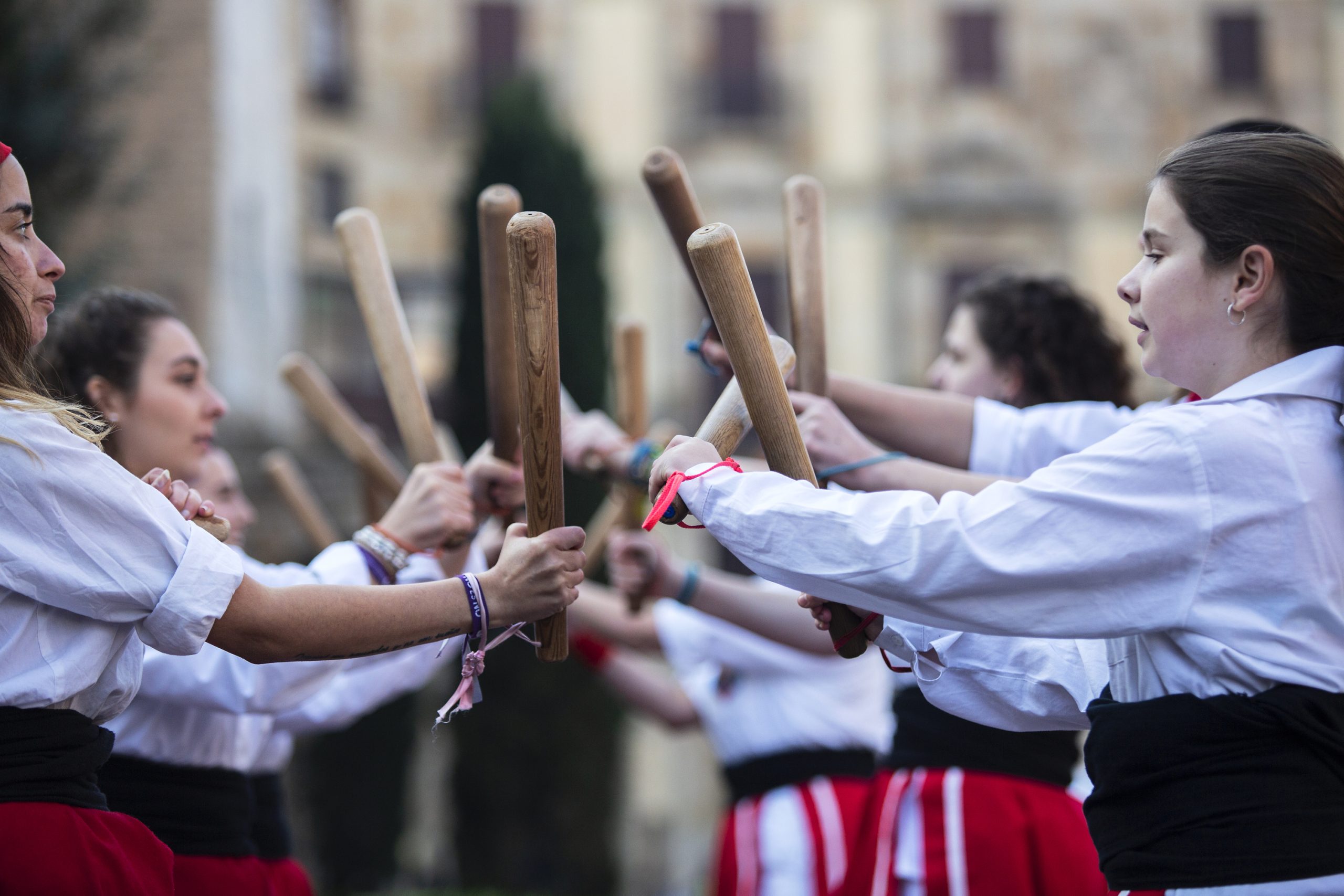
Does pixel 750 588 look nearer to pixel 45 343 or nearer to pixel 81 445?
pixel 45 343

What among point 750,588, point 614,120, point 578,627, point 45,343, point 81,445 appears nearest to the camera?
point 81,445

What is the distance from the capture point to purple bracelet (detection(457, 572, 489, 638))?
196 centimetres

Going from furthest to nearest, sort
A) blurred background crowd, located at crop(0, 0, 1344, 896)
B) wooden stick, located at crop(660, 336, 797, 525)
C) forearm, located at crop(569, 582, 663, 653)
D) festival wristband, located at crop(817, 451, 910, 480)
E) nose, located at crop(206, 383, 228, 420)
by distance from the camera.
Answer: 1. blurred background crowd, located at crop(0, 0, 1344, 896)
2. forearm, located at crop(569, 582, 663, 653)
3. nose, located at crop(206, 383, 228, 420)
4. festival wristband, located at crop(817, 451, 910, 480)
5. wooden stick, located at crop(660, 336, 797, 525)

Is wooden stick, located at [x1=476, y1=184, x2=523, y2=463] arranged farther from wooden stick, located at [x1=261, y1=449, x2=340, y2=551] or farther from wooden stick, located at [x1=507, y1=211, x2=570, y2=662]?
wooden stick, located at [x1=261, y1=449, x2=340, y2=551]

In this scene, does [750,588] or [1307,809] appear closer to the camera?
[1307,809]

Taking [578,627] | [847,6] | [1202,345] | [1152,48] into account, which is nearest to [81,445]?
[1202,345]

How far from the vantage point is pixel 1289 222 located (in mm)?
1756

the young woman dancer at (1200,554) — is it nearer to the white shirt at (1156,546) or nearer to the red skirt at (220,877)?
the white shirt at (1156,546)

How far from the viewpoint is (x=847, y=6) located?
1519 cm

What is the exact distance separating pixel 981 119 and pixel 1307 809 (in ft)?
48.3

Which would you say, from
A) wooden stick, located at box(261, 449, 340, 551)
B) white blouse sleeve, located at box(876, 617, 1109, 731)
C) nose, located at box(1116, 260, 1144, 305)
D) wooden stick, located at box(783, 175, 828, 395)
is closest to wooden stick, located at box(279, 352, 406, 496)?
wooden stick, located at box(261, 449, 340, 551)

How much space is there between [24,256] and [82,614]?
0.53 meters

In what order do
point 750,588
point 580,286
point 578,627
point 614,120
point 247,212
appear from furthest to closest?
1. point 614,120
2. point 247,212
3. point 580,286
4. point 578,627
5. point 750,588

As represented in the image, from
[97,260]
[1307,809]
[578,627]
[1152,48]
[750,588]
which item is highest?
[1152,48]
